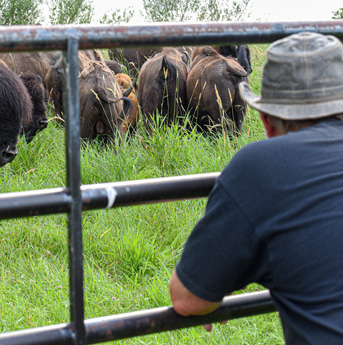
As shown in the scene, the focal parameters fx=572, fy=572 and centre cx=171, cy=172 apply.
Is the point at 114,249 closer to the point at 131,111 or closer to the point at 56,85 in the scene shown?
the point at 131,111

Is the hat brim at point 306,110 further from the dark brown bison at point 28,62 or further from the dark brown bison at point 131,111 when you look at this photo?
the dark brown bison at point 28,62

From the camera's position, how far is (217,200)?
1.30 m

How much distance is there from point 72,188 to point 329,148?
0.61 m

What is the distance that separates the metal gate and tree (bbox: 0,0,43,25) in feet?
44.3

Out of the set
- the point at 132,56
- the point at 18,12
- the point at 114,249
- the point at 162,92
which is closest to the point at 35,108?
the point at 162,92

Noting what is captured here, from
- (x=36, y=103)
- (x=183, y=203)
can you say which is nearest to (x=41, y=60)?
(x=36, y=103)

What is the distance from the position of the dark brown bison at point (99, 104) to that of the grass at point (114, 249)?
15.7 inches

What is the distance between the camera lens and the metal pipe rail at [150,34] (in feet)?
3.88

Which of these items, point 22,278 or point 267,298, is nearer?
point 267,298

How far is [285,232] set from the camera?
4.18ft

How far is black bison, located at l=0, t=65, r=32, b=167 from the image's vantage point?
5262 mm

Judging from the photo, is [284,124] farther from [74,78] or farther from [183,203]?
[183,203]

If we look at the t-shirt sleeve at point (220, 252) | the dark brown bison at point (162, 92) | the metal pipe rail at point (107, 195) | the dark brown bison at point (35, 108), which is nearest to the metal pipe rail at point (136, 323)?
the t-shirt sleeve at point (220, 252)

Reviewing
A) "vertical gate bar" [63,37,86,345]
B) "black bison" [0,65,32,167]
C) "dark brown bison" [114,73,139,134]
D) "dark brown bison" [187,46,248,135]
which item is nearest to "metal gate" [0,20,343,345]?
"vertical gate bar" [63,37,86,345]
